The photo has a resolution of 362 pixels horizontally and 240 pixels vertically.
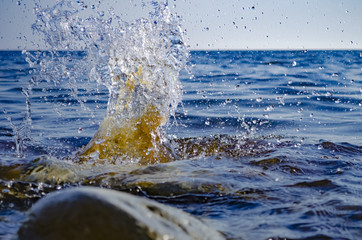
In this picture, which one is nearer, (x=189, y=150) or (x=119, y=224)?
(x=119, y=224)

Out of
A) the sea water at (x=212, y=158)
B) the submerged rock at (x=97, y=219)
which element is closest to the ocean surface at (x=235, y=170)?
the sea water at (x=212, y=158)

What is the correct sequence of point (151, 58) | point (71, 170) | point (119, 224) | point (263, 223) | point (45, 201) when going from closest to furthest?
point (119, 224) → point (45, 201) → point (263, 223) → point (71, 170) → point (151, 58)

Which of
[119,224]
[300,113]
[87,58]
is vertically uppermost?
[87,58]

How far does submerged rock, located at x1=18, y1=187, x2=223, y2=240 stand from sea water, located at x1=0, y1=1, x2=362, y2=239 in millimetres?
469

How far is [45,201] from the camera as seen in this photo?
5.73 ft

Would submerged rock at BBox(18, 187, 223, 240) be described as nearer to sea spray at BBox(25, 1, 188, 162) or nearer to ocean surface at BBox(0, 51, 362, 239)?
ocean surface at BBox(0, 51, 362, 239)

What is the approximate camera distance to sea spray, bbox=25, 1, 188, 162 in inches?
169

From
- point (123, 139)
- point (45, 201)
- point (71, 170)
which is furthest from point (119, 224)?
point (123, 139)

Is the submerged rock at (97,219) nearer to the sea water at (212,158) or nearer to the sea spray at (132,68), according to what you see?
the sea water at (212,158)

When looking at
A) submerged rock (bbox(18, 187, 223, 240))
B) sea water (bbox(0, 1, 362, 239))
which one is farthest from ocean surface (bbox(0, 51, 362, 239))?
submerged rock (bbox(18, 187, 223, 240))

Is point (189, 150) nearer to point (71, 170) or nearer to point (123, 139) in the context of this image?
point (123, 139)

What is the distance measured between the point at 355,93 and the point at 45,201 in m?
9.61

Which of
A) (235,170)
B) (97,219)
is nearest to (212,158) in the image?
(235,170)

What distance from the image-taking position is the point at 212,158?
387 cm
